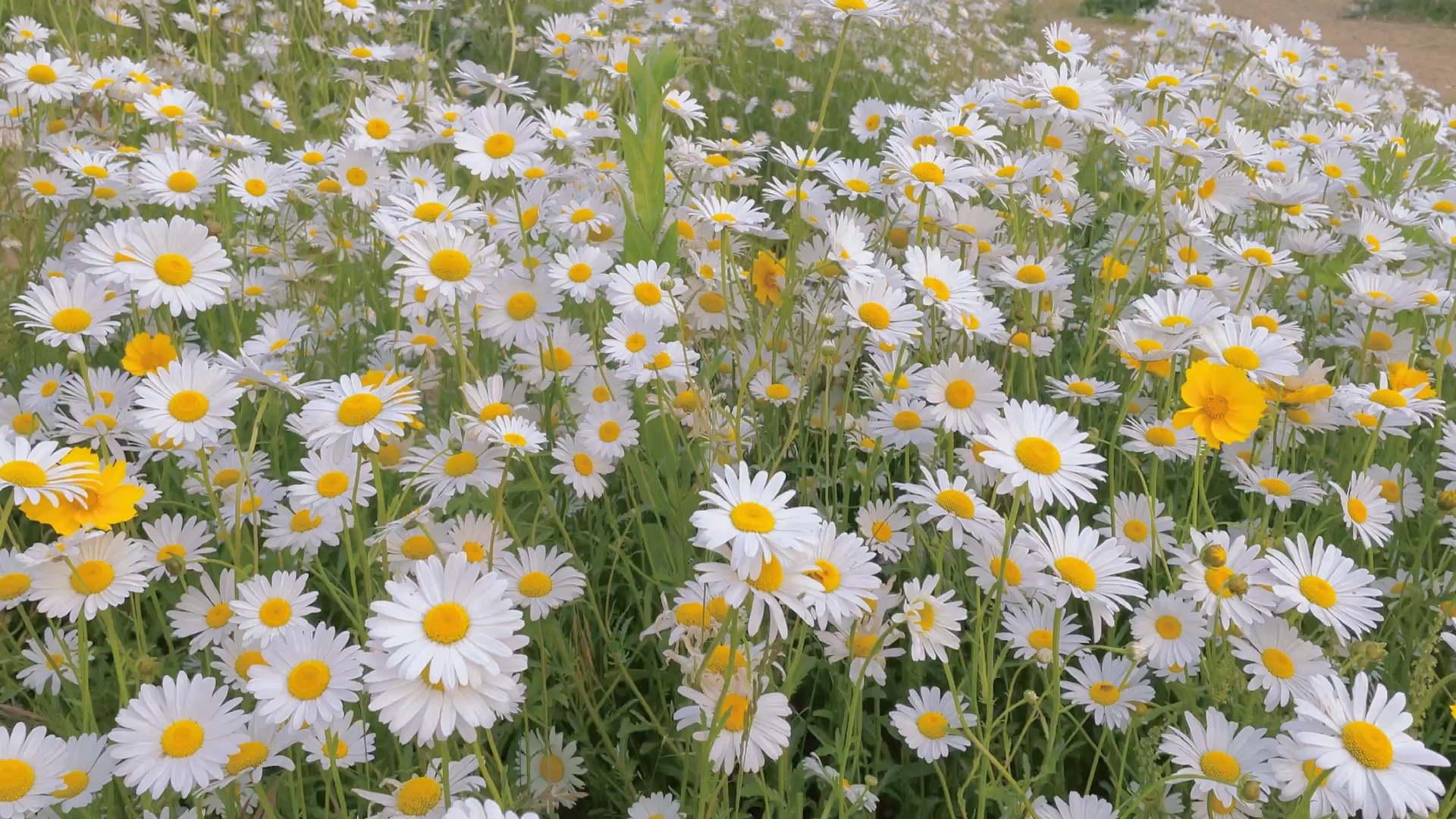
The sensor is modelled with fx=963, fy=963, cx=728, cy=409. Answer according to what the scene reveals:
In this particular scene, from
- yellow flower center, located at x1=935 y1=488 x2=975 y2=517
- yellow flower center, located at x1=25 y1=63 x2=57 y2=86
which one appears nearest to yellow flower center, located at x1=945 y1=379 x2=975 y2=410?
yellow flower center, located at x1=935 y1=488 x2=975 y2=517

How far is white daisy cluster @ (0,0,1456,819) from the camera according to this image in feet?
3.76

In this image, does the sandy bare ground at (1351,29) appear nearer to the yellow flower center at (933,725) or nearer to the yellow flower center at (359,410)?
the yellow flower center at (933,725)

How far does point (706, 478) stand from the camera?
5.27ft

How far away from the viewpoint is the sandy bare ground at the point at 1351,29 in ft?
30.6

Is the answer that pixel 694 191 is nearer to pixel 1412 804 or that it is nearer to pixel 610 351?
pixel 610 351

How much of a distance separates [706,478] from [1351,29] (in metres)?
12.4

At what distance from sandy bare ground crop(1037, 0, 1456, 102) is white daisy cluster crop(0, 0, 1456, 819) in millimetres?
8092

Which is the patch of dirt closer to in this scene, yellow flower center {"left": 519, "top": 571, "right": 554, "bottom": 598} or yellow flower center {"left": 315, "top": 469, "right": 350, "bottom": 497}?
yellow flower center {"left": 519, "top": 571, "right": 554, "bottom": 598}

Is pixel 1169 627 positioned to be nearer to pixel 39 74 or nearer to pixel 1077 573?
Result: pixel 1077 573

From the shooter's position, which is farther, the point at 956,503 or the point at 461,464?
the point at 461,464

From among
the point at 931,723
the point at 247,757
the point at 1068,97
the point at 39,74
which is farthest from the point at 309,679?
the point at 39,74

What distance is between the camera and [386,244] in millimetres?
2510

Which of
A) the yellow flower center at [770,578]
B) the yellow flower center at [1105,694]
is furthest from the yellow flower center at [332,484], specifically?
the yellow flower center at [1105,694]

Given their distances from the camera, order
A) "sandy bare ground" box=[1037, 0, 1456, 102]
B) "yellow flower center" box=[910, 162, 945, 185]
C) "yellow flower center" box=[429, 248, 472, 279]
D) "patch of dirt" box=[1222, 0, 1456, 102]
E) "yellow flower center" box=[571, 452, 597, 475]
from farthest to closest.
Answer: "sandy bare ground" box=[1037, 0, 1456, 102] < "patch of dirt" box=[1222, 0, 1456, 102] < "yellow flower center" box=[910, 162, 945, 185] < "yellow flower center" box=[571, 452, 597, 475] < "yellow flower center" box=[429, 248, 472, 279]
